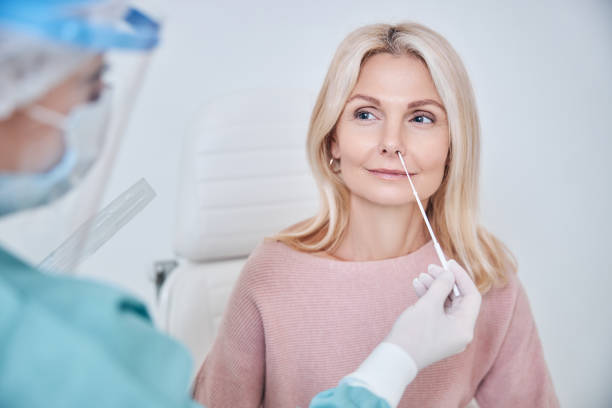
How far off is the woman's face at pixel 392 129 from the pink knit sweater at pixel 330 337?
0.58 feet

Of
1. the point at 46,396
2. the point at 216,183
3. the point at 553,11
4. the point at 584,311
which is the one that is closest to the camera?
the point at 46,396

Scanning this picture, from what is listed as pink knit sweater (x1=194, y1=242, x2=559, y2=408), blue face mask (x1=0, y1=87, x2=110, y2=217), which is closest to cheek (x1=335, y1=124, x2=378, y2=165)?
pink knit sweater (x1=194, y1=242, x2=559, y2=408)

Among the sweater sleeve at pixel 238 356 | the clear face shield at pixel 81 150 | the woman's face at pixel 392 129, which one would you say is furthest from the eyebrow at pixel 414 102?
the clear face shield at pixel 81 150

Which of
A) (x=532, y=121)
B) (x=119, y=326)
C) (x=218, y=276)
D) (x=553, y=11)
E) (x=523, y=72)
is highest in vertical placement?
(x=553, y=11)

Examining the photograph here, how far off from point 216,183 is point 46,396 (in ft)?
3.17

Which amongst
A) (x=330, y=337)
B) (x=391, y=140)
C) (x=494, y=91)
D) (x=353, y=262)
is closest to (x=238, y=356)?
(x=330, y=337)

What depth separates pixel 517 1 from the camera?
1672 millimetres

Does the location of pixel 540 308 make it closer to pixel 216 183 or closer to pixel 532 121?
pixel 532 121

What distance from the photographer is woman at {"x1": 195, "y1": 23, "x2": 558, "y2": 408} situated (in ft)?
3.89

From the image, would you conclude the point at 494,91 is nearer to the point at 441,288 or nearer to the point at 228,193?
the point at 228,193

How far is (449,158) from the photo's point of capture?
49.8 inches

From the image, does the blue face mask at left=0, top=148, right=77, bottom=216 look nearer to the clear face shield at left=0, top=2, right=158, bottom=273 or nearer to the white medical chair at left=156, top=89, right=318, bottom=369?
the clear face shield at left=0, top=2, right=158, bottom=273

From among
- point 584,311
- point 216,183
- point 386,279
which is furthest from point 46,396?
point 584,311

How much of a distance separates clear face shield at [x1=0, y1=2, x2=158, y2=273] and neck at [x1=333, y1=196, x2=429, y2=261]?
2.01 feet
